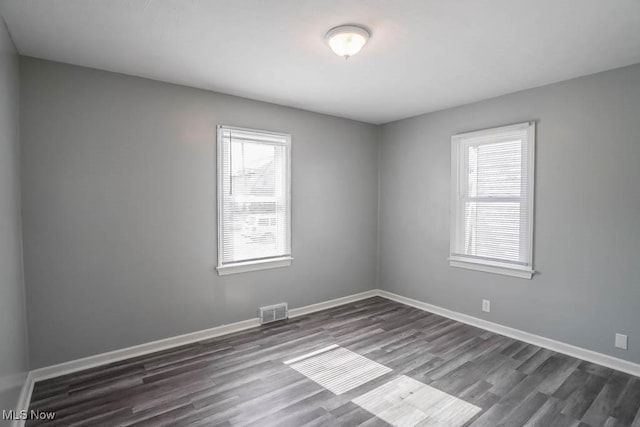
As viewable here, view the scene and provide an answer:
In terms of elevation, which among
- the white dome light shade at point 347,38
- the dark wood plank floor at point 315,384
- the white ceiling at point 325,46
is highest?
the white ceiling at point 325,46

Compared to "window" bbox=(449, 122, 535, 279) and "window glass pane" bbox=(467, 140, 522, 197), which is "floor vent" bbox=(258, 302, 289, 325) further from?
"window glass pane" bbox=(467, 140, 522, 197)

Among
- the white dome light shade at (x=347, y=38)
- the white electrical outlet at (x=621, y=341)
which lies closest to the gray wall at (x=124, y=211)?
the white dome light shade at (x=347, y=38)

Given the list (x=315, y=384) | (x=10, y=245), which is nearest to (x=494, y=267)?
(x=315, y=384)

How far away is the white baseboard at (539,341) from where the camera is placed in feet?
9.45

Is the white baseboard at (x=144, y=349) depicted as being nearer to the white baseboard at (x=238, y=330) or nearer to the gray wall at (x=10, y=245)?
the white baseboard at (x=238, y=330)

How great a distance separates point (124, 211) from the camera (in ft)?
10.00

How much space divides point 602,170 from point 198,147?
390 cm

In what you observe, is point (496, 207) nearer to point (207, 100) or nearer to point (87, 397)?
point (207, 100)

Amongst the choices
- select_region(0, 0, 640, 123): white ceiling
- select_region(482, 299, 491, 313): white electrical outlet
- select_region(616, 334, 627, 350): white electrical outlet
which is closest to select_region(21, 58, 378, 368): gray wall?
select_region(0, 0, 640, 123): white ceiling

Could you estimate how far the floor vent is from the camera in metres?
3.89

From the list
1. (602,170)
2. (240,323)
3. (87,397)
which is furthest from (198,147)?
(602,170)

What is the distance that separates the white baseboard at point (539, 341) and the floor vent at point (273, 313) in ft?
5.94

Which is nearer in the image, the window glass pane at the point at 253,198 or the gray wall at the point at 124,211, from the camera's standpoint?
the gray wall at the point at 124,211

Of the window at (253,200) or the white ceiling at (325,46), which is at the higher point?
the white ceiling at (325,46)
